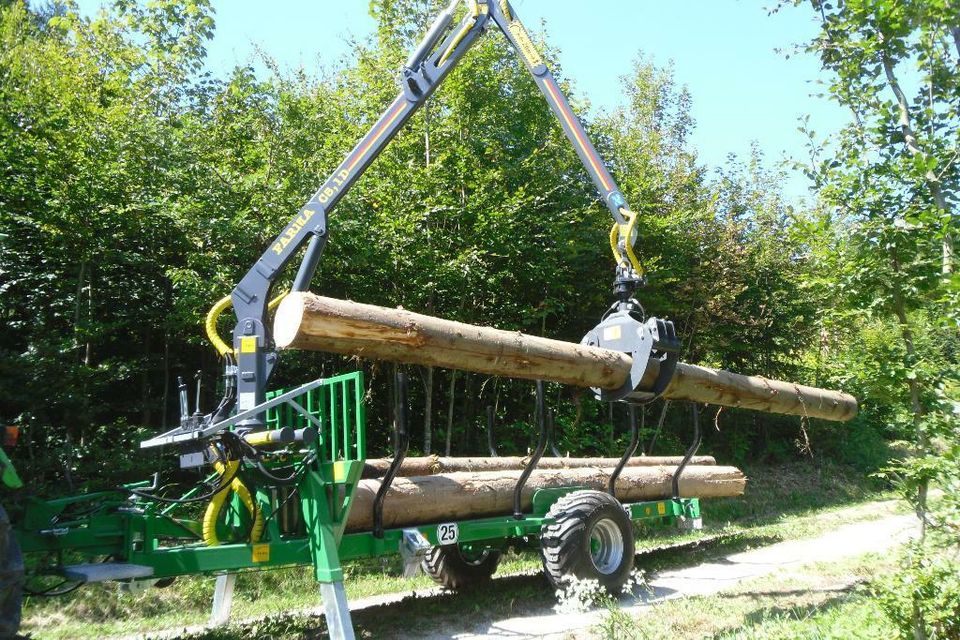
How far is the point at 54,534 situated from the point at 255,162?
898 cm

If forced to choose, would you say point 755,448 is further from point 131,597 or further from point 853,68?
point 131,597

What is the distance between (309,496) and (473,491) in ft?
7.11

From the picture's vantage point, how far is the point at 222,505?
638 cm

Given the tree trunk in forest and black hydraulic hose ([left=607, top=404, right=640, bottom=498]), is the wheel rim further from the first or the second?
the tree trunk in forest

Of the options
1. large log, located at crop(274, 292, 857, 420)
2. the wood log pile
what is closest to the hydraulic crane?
the wood log pile

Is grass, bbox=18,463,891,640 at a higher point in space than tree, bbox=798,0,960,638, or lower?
lower

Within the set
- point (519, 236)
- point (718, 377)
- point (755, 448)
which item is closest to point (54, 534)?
point (718, 377)

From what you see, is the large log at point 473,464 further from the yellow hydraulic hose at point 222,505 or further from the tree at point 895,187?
the tree at point 895,187

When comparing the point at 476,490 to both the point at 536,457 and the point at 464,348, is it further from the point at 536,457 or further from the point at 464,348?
the point at 464,348

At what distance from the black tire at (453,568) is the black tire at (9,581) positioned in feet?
16.3

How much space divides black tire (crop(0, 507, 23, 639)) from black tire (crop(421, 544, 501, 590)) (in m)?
4.96

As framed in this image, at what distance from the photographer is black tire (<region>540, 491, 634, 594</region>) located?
765 cm

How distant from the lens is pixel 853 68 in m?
8.08

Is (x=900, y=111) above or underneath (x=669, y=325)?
above
